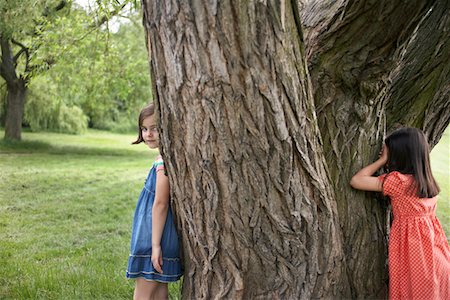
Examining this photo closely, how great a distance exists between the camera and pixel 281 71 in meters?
2.21

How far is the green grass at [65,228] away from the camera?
13.4ft

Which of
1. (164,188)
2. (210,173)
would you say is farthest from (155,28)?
(164,188)

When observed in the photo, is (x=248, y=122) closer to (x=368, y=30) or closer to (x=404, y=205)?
(x=368, y=30)

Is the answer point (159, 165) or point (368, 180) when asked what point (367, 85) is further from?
point (159, 165)

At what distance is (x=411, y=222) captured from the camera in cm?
290

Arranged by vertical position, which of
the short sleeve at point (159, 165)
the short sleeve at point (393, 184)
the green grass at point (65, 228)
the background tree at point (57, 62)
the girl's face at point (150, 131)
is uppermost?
the background tree at point (57, 62)

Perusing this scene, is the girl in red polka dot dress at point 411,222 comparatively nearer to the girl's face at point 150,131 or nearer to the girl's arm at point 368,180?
the girl's arm at point 368,180

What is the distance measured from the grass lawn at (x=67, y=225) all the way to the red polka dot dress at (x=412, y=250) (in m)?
1.70

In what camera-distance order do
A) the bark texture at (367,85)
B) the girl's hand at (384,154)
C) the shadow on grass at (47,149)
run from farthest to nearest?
the shadow on grass at (47,149)
the girl's hand at (384,154)
the bark texture at (367,85)

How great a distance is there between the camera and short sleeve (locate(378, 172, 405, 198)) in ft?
9.38

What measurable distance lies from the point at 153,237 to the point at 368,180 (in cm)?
122

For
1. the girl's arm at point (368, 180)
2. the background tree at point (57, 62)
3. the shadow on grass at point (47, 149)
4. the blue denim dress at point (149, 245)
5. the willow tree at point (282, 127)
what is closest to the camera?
the willow tree at point (282, 127)

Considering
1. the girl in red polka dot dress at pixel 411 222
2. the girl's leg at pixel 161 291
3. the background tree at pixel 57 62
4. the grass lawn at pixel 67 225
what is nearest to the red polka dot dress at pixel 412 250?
the girl in red polka dot dress at pixel 411 222

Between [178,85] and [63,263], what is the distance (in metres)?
3.23
